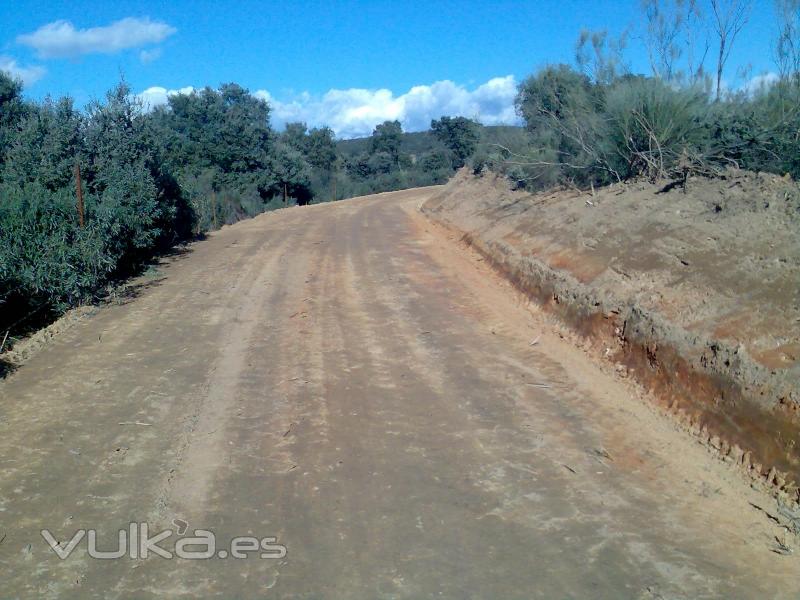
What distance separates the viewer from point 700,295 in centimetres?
896

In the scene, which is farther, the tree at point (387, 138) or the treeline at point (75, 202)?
the tree at point (387, 138)

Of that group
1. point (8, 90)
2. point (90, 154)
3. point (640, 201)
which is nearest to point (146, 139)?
point (90, 154)

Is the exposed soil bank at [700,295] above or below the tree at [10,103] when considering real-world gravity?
below

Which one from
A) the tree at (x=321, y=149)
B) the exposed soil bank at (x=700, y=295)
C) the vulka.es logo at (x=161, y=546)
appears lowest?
the vulka.es logo at (x=161, y=546)

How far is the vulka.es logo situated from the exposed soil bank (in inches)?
171

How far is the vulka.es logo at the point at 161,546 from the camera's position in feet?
16.5

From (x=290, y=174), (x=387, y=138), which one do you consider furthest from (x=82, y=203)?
(x=387, y=138)

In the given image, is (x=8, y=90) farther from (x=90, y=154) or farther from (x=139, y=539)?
(x=139, y=539)

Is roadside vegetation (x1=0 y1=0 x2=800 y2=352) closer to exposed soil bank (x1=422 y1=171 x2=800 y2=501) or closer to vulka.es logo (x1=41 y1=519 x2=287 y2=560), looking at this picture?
exposed soil bank (x1=422 y1=171 x2=800 y2=501)

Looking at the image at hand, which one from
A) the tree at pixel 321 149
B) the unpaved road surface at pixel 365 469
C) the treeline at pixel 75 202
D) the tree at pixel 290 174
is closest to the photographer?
the unpaved road surface at pixel 365 469

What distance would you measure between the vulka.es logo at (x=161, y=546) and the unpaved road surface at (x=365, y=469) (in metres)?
0.06

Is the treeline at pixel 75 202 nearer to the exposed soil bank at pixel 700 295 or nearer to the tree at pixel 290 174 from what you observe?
the exposed soil bank at pixel 700 295

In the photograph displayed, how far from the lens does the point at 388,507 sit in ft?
18.6

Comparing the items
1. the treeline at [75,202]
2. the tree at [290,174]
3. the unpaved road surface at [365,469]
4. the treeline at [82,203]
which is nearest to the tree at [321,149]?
the tree at [290,174]
